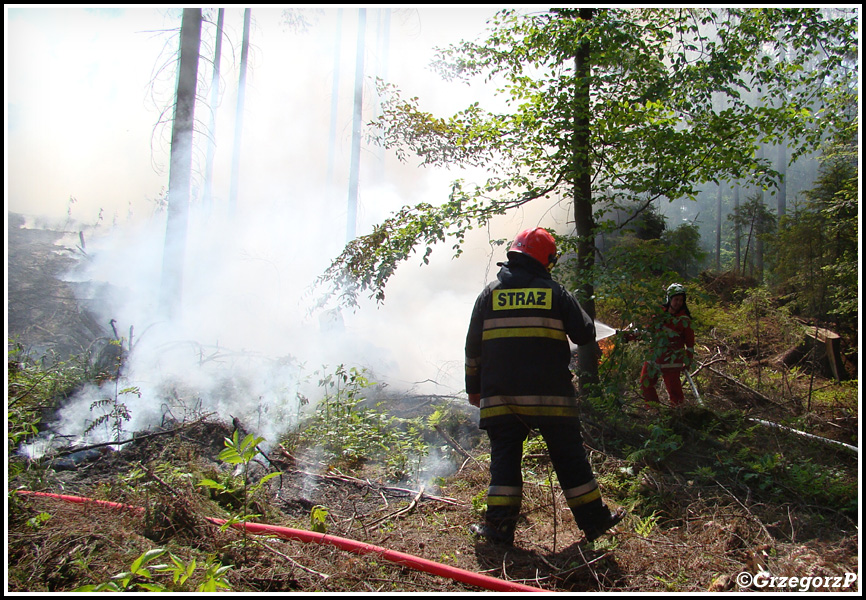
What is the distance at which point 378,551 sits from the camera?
246 cm

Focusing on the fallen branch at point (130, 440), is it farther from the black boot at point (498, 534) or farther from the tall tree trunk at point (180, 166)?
the tall tree trunk at point (180, 166)

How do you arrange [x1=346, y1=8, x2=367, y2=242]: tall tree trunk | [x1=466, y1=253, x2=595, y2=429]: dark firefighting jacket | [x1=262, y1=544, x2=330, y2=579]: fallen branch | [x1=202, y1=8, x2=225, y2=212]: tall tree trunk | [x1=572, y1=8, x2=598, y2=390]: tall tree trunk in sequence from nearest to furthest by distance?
[x1=262, y1=544, x2=330, y2=579]: fallen branch < [x1=466, y1=253, x2=595, y2=429]: dark firefighting jacket < [x1=572, y1=8, x2=598, y2=390]: tall tree trunk < [x1=202, y1=8, x2=225, y2=212]: tall tree trunk < [x1=346, y1=8, x2=367, y2=242]: tall tree trunk

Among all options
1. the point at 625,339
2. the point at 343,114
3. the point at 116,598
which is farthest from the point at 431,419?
the point at 343,114

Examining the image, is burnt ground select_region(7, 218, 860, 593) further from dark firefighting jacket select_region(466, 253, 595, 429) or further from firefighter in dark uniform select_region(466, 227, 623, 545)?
dark firefighting jacket select_region(466, 253, 595, 429)

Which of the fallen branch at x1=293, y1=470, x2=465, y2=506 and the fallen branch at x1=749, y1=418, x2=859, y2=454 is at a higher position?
the fallen branch at x1=749, y1=418, x2=859, y2=454

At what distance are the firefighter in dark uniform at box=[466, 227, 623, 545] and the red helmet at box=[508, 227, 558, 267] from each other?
15cm

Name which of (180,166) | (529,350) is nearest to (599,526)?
(529,350)

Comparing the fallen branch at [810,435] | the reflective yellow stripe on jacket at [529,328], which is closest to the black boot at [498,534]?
the reflective yellow stripe on jacket at [529,328]

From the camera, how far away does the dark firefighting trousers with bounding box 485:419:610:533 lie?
2752 mm

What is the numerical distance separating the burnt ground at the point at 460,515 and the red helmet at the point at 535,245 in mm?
1520

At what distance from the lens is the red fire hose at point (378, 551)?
2267 mm

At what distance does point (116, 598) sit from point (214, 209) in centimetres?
748

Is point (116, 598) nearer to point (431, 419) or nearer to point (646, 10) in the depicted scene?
point (431, 419)

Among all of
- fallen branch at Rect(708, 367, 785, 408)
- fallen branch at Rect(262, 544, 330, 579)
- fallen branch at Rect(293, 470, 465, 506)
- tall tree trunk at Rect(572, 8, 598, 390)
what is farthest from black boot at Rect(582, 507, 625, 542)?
fallen branch at Rect(708, 367, 785, 408)
